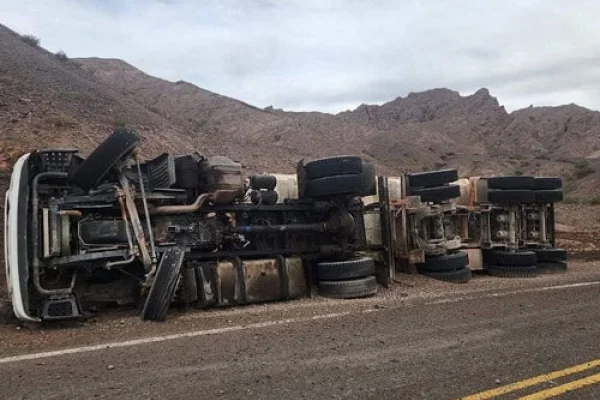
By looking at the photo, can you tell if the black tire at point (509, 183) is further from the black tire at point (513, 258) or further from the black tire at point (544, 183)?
the black tire at point (513, 258)

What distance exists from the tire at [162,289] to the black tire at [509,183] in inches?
268

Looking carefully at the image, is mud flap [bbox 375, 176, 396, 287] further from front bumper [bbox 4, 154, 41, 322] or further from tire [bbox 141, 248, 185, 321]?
front bumper [bbox 4, 154, 41, 322]

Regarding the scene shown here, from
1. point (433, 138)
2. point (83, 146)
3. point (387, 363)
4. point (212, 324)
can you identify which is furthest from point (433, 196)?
point (433, 138)

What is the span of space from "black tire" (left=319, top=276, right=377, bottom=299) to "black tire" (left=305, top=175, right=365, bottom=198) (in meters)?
1.18

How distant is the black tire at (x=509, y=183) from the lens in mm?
11047

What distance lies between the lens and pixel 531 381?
3.87 m

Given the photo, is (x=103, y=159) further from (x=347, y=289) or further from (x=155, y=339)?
(x=347, y=289)

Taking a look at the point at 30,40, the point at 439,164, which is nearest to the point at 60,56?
the point at 30,40

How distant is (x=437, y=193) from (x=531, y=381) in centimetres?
632

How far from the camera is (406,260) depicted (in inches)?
385

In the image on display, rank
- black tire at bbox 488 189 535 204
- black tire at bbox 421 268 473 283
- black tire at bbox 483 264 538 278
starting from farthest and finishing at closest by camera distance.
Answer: black tire at bbox 488 189 535 204 → black tire at bbox 483 264 538 278 → black tire at bbox 421 268 473 283

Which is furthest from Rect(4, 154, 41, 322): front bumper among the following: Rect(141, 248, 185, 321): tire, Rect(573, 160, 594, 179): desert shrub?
Rect(573, 160, 594, 179): desert shrub

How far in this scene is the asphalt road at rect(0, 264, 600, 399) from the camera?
12.1 ft

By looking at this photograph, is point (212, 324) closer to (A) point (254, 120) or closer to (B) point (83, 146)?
(B) point (83, 146)
